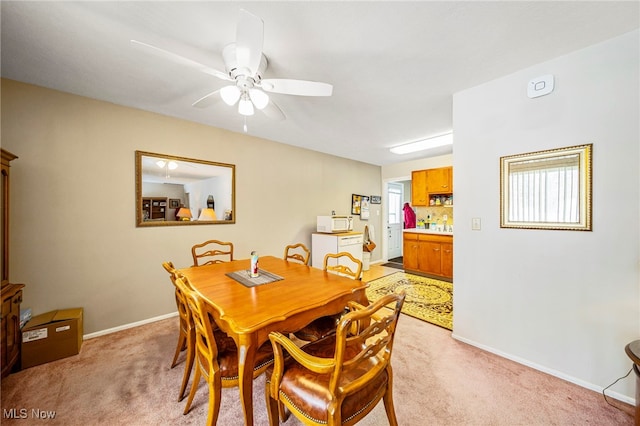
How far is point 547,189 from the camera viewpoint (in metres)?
1.90

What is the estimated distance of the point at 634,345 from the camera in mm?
1297

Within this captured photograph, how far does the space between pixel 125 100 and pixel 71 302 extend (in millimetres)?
2103

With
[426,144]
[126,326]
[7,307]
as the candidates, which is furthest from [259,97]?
[426,144]

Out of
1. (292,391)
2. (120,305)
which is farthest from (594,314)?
(120,305)

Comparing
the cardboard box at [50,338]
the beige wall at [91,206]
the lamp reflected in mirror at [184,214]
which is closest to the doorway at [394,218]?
the beige wall at [91,206]

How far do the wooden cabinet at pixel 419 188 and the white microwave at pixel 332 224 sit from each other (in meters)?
1.71

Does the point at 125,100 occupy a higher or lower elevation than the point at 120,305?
higher

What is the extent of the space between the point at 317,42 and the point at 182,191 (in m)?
2.37

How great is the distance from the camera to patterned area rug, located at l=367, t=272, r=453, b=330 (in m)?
2.88

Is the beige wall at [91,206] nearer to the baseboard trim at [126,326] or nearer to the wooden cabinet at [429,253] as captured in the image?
the baseboard trim at [126,326]

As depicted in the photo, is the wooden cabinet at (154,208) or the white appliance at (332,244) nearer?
the wooden cabinet at (154,208)

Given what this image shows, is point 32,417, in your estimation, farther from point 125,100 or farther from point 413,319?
point 413,319

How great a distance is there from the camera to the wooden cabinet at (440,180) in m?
4.60

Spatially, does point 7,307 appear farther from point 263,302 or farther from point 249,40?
point 249,40
